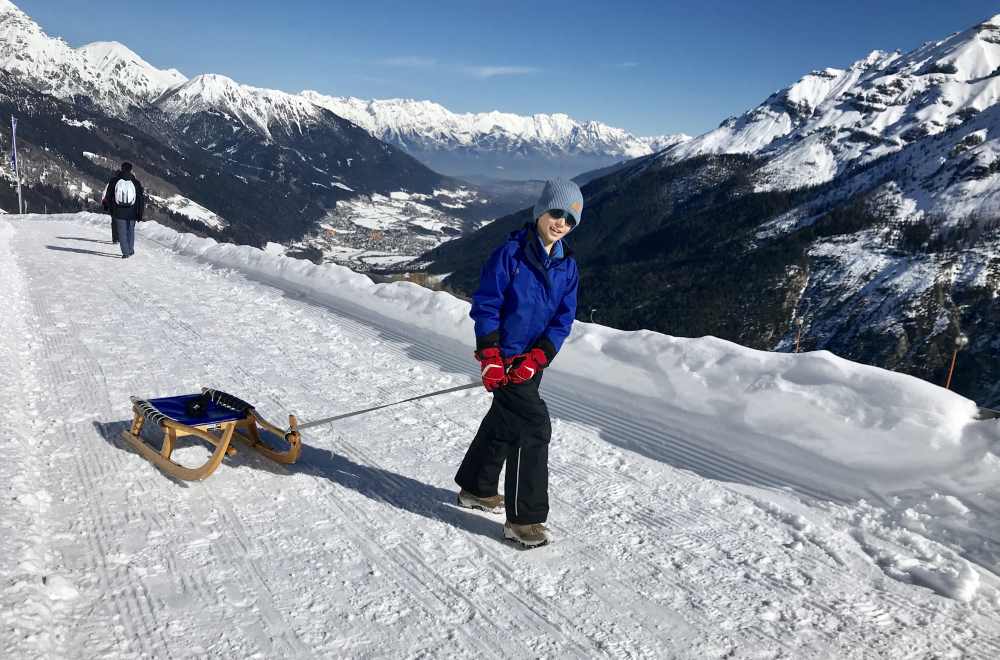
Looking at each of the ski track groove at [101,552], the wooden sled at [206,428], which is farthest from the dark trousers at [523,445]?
the ski track groove at [101,552]

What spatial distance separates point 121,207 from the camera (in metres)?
15.9

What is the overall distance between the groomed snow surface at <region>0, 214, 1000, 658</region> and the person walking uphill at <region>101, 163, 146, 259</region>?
859cm

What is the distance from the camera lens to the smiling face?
4.04m

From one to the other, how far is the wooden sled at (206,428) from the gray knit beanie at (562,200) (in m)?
2.66

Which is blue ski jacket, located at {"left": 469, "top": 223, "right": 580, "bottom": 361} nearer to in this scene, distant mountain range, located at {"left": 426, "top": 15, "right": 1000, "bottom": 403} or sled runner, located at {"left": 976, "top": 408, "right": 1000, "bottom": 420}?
sled runner, located at {"left": 976, "top": 408, "right": 1000, "bottom": 420}

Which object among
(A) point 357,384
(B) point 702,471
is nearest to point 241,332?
(A) point 357,384

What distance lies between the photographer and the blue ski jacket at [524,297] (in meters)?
4.03

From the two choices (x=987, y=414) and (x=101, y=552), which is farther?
(x=987, y=414)

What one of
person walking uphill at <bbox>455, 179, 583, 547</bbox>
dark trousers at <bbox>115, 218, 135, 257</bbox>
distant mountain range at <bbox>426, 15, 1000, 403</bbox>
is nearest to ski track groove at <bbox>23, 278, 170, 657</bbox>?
person walking uphill at <bbox>455, 179, 583, 547</bbox>

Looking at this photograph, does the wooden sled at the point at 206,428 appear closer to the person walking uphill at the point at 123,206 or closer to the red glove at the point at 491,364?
the red glove at the point at 491,364

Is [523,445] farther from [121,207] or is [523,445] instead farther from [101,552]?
[121,207]

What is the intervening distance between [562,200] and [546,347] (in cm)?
94

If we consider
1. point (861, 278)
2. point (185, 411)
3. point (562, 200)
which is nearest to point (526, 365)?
point (562, 200)

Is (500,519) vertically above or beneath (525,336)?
beneath
